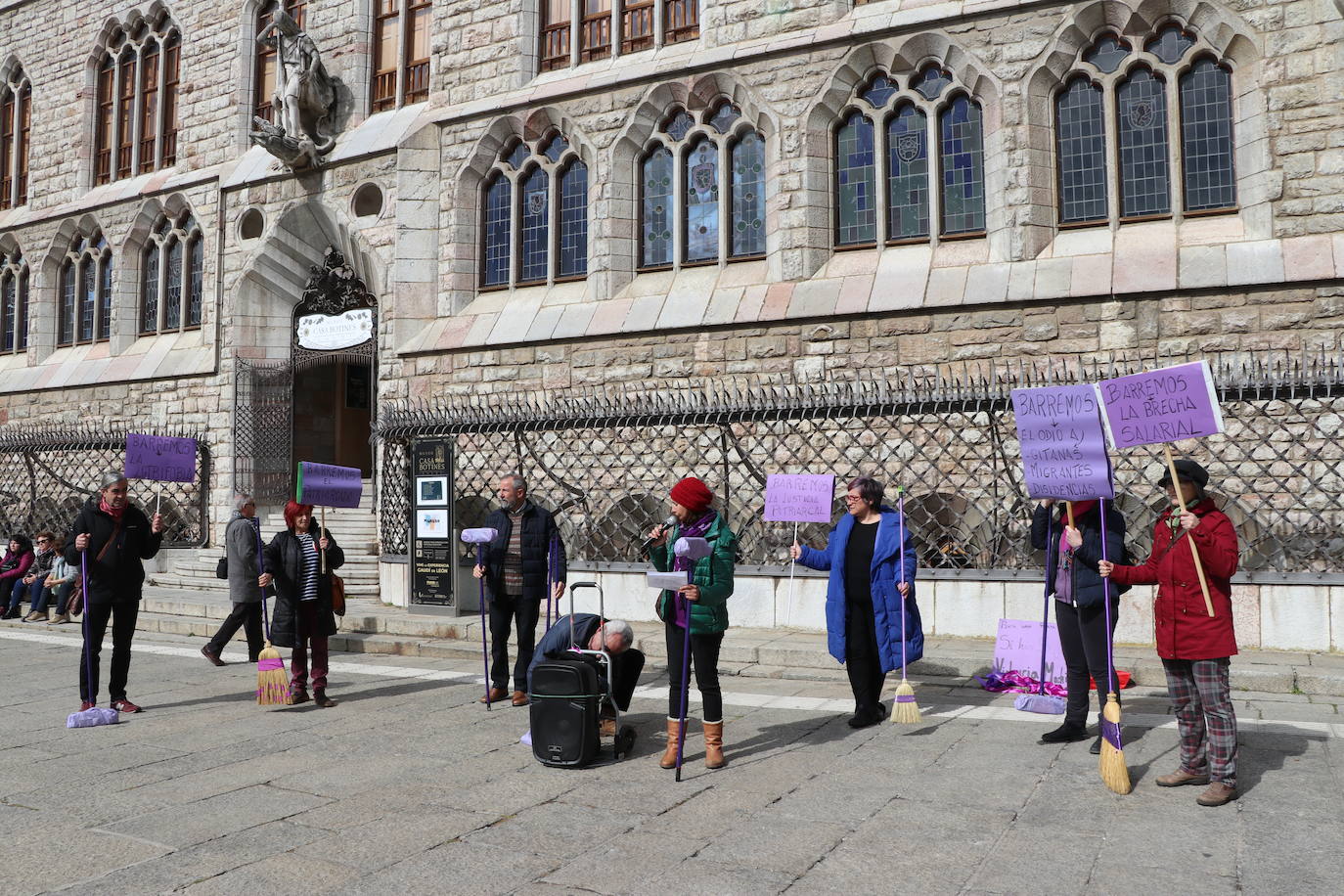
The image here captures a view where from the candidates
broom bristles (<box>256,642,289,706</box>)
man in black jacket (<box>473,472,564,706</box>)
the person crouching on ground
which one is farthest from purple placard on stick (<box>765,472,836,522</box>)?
broom bristles (<box>256,642,289,706</box>)

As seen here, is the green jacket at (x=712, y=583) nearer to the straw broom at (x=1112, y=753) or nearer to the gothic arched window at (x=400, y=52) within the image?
the straw broom at (x=1112, y=753)

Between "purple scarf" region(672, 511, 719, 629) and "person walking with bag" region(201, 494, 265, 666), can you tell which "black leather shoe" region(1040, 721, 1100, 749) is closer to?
"purple scarf" region(672, 511, 719, 629)

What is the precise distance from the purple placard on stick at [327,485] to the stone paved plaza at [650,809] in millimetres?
1784

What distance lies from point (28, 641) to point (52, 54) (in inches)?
639

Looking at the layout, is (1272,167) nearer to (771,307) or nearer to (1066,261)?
(1066,261)

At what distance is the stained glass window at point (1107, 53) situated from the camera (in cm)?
1265

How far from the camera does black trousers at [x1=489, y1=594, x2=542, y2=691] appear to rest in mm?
7539

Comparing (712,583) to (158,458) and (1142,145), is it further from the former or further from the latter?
(1142,145)

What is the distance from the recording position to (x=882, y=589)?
6.64m

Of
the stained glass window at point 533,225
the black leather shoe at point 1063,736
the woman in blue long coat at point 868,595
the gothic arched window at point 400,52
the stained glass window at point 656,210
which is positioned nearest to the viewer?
the black leather shoe at point 1063,736

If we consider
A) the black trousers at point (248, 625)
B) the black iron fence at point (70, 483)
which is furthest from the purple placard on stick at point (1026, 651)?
the black iron fence at point (70, 483)

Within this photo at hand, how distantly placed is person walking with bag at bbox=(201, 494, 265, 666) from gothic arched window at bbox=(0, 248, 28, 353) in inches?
652

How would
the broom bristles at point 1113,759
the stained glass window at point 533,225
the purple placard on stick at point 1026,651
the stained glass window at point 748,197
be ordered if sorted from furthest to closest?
the stained glass window at point 533,225, the stained glass window at point 748,197, the purple placard on stick at point 1026,651, the broom bristles at point 1113,759

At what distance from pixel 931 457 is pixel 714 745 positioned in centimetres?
677
